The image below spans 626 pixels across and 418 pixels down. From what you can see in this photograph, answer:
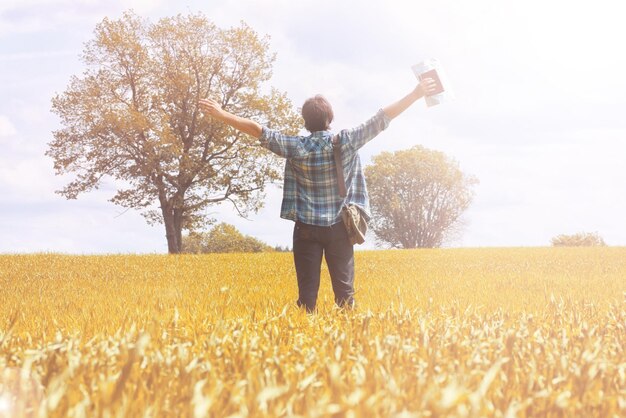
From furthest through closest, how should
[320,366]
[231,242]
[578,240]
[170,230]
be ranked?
1. [231,242]
2. [578,240]
3. [170,230]
4. [320,366]

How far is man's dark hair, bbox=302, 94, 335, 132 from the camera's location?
6.62 metres

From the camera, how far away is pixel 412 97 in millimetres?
6352

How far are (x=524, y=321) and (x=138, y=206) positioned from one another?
A: 97.1ft

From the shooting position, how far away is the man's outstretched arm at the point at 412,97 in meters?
6.24

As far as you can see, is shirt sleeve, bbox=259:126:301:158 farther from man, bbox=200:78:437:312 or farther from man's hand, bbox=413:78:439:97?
man's hand, bbox=413:78:439:97

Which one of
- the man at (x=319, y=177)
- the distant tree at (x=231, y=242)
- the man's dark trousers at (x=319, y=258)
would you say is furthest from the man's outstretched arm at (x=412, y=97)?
the distant tree at (x=231, y=242)

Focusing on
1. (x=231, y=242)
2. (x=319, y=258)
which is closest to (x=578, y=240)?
(x=231, y=242)

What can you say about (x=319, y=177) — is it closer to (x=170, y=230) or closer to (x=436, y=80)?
(x=436, y=80)

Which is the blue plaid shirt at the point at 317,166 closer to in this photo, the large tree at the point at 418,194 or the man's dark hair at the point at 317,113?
the man's dark hair at the point at 317,113

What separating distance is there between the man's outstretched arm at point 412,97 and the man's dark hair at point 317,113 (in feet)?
2.14

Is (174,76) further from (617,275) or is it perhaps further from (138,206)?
(617,275)

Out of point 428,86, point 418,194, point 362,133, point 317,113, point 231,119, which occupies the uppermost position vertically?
point 418,194

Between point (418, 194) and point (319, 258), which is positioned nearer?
point (319, 258)

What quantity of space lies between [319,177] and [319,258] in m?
0.95
